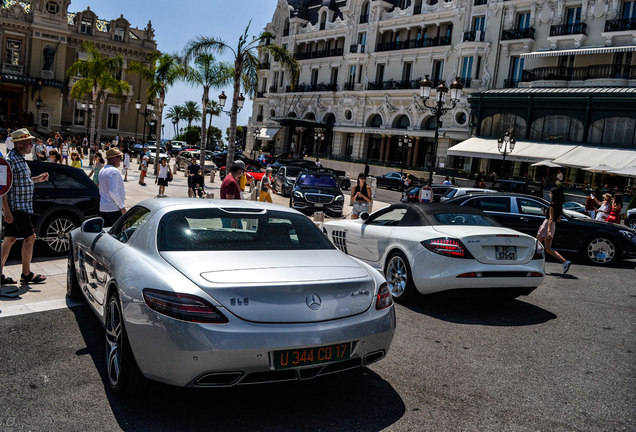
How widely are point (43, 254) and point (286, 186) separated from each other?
1826 cm

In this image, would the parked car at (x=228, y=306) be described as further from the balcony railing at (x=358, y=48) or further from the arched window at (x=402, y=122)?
the balcony railing at (x=358, y=48)

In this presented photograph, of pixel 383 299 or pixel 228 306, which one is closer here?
pixel 228 306

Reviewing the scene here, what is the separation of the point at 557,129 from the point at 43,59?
5234 centimetres

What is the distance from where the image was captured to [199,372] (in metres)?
3.32

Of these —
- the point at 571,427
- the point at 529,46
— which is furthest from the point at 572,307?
the point at 529,46

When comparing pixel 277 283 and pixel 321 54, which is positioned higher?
pixel 321 54

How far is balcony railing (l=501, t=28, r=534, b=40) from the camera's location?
137 ft

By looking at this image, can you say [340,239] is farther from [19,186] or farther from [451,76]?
[451,76]

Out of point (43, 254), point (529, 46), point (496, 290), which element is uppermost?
point (529, 46)

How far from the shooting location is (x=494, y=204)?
1280 cm

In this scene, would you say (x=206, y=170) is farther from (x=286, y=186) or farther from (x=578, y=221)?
(x=578, y=221)

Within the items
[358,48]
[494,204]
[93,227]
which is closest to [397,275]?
[93,227]

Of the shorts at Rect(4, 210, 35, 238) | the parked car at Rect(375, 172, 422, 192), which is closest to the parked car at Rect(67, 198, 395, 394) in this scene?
the shorts at Rect(4, 210, 35, 238)

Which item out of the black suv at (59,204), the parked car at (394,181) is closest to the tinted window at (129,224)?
the black suv at (59,204)
